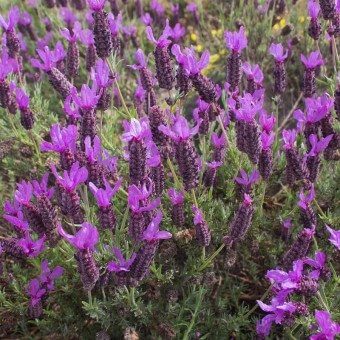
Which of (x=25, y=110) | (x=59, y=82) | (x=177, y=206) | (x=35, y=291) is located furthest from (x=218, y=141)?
(x=35, y=291)

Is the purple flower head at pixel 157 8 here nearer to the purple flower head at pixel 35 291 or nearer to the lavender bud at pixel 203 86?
the lavender bud at pixel 203 86

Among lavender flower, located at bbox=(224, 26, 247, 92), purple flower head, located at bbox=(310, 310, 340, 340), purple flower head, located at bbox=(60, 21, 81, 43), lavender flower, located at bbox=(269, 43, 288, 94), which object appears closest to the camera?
purple flower head, located at bbox=(310, 310, 340, 340)

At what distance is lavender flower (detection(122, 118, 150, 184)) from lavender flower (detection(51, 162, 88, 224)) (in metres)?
0.16

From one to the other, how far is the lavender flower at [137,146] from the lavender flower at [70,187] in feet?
0.53

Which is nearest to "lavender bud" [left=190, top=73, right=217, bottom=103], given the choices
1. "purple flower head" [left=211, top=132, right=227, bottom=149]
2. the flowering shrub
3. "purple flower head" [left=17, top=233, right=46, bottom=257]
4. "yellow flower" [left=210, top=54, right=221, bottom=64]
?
the flowering shrub

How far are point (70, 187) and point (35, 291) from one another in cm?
50

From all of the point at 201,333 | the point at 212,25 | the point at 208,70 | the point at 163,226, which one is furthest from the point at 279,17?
the point at 201,333

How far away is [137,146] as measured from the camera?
1787mm

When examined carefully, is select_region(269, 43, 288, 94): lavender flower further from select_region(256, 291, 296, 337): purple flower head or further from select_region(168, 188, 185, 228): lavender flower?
select_region(256, 291, 296, 337): purple flower head

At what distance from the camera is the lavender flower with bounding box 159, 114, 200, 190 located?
5.97ft

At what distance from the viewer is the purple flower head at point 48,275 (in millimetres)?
2045

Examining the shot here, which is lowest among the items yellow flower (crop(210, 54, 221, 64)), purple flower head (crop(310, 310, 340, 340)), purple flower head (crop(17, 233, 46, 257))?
yellow flower (crop(210, 54, 221, 64))

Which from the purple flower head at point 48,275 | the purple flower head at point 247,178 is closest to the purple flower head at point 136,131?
the purple flower head at point 247,178

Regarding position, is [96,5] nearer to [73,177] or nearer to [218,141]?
[218,141]
